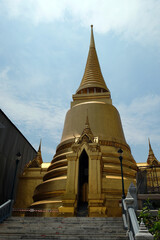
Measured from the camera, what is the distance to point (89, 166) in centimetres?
1169

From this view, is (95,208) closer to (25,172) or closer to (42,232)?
(42,232)

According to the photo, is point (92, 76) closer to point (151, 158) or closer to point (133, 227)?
point (151, 158)

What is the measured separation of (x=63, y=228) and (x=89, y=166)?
16.0 feet

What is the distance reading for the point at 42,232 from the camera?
6711 millimetres

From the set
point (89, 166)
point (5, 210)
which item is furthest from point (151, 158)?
point (5, 210)

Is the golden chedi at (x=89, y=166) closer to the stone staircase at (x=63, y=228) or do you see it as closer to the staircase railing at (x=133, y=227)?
the stone staircase at (x=63, y=228)

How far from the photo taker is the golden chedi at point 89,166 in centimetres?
1081

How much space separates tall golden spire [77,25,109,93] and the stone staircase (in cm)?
1612

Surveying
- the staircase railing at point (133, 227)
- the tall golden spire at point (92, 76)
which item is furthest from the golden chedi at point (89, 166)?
the staircase railing at point (133, 227)

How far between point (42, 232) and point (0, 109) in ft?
38.5

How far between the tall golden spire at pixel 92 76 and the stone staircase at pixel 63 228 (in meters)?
16.1

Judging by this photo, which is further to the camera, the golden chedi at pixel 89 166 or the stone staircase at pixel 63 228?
the golden chedi at pixel 89 166

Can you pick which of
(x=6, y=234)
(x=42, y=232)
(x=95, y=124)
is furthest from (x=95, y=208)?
(x=95, y=124)

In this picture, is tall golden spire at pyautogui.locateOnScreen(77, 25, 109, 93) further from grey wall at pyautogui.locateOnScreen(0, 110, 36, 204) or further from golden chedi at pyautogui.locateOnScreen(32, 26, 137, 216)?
grey wall at pyautogui.locateOnScreen(0, 110, 36, 204)
